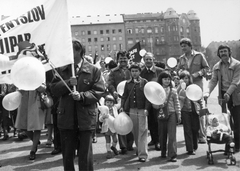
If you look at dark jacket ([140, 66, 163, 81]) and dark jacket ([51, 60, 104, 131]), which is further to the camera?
dark jacket ([140, 66, 163, 81])

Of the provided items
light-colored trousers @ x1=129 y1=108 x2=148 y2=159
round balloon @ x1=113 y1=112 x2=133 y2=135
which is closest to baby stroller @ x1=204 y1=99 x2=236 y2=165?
light-colored trousers @ x1=129 y1=108 x2=148 y2=159

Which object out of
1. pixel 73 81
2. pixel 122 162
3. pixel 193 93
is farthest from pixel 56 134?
pixel 73 81

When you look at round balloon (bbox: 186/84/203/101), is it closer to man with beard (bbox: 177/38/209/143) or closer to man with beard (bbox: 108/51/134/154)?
man with beard (bbox: 177/38/209/143)

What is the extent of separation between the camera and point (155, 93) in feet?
20.1

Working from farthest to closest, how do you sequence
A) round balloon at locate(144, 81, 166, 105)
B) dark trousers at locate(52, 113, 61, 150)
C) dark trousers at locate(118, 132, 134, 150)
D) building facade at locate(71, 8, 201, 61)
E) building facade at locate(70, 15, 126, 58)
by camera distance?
1. building facade at locate(71, 8, 201, 61)
2. building facade at locate(70, 15, 126, 58)
3. dark trousers at locate(52, 113, 61, 150)
4. dark trousers at locate(118, 132, 134, 150)
5. round balloon at locate(144, 81, 166, 105)

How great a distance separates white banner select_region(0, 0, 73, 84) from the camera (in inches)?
181

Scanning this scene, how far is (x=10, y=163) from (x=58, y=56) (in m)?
3.37

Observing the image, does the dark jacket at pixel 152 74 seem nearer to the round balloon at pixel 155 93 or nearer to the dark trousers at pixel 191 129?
the dark trousers at pixel 191 129

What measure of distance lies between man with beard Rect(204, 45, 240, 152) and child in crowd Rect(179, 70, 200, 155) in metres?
0.58

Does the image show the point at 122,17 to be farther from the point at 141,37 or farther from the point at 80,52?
the point at 80,52

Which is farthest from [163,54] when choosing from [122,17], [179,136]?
[179,136]

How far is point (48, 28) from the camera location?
4691 mm

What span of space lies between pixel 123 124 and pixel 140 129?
443mm

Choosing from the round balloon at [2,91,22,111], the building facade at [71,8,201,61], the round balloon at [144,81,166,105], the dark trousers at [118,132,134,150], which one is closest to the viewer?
the round balloon at [144,81,166,105]
